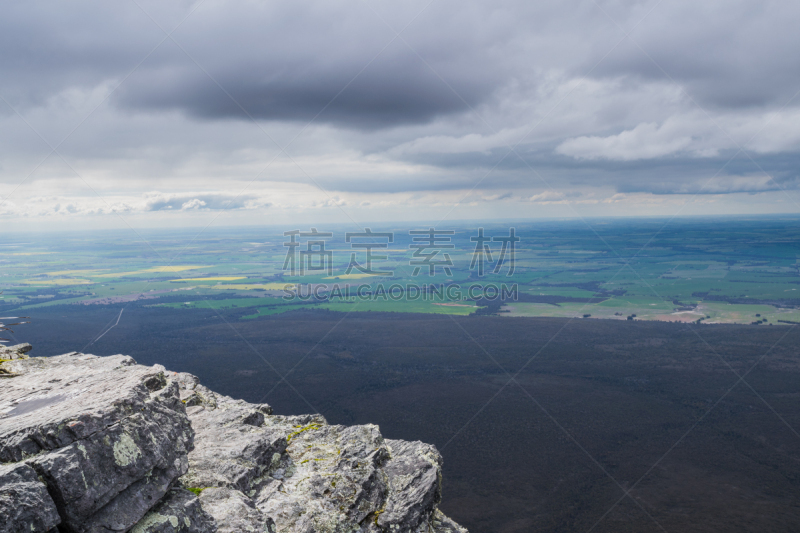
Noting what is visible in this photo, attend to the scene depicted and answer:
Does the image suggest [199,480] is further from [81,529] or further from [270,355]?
[270,355]

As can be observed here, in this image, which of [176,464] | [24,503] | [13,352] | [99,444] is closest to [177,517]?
[176,464]

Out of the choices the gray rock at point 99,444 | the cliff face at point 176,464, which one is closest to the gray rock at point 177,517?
the cliff face at point 176,464

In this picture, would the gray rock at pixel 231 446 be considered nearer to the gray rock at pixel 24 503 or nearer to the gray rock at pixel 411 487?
the gray rock at pixel 24 503

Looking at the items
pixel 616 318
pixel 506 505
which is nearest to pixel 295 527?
pixel 506 505

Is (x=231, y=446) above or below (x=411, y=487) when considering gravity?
above

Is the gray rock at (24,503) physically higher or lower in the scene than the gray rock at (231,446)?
higher

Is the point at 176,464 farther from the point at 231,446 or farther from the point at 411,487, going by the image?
the point at 411,487

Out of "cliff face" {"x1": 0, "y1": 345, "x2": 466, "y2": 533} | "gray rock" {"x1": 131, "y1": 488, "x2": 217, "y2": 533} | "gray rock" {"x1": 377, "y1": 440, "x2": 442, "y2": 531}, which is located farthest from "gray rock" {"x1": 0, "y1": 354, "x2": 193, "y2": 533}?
"gray rock" {"x1": 377, "y1": 440, "x2": 442, "y2": 531}
